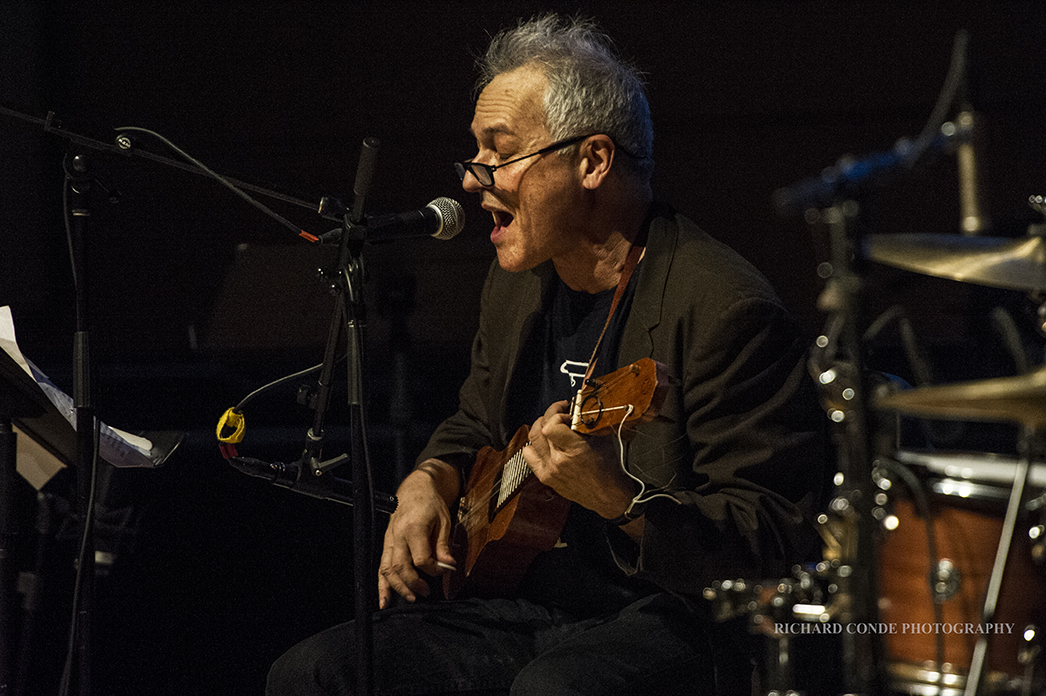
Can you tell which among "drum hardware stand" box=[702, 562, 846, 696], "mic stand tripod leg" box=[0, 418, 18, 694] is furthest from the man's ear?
"mic stand tripod leg" box=[0, 418, 18, 694]

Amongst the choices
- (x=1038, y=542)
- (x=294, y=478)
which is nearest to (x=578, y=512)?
(x=294, y=478)

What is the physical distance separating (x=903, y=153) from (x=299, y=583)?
2270 millimetres

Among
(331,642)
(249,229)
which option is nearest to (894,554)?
(331,642)

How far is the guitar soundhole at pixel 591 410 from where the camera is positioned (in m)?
1.81

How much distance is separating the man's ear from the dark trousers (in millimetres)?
903

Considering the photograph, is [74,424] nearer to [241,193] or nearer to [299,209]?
[241,193]

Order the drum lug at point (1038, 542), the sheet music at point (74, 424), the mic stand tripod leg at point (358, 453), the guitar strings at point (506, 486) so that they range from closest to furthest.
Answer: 1. the drum lug at point (1038, 542)
2. the mic stand tripod leg at point (358, 453)
3. the sheet music at point (74, 424)
4. the guitar strings at point (506, 486)

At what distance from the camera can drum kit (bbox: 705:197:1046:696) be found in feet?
4.44

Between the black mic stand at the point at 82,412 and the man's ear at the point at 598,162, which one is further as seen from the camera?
the man's ear at the point at 598,162

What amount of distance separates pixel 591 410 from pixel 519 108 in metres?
0.84

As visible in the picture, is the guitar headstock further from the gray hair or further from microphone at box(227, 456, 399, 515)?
the gray hair

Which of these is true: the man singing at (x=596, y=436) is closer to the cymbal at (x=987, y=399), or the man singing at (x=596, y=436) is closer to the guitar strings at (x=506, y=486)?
the guitar strings at (x=506, y=486)

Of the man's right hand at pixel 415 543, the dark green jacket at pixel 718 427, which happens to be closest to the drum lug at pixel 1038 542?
the dark green jacket at pixel 718 427

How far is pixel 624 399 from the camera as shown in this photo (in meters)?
1.79
